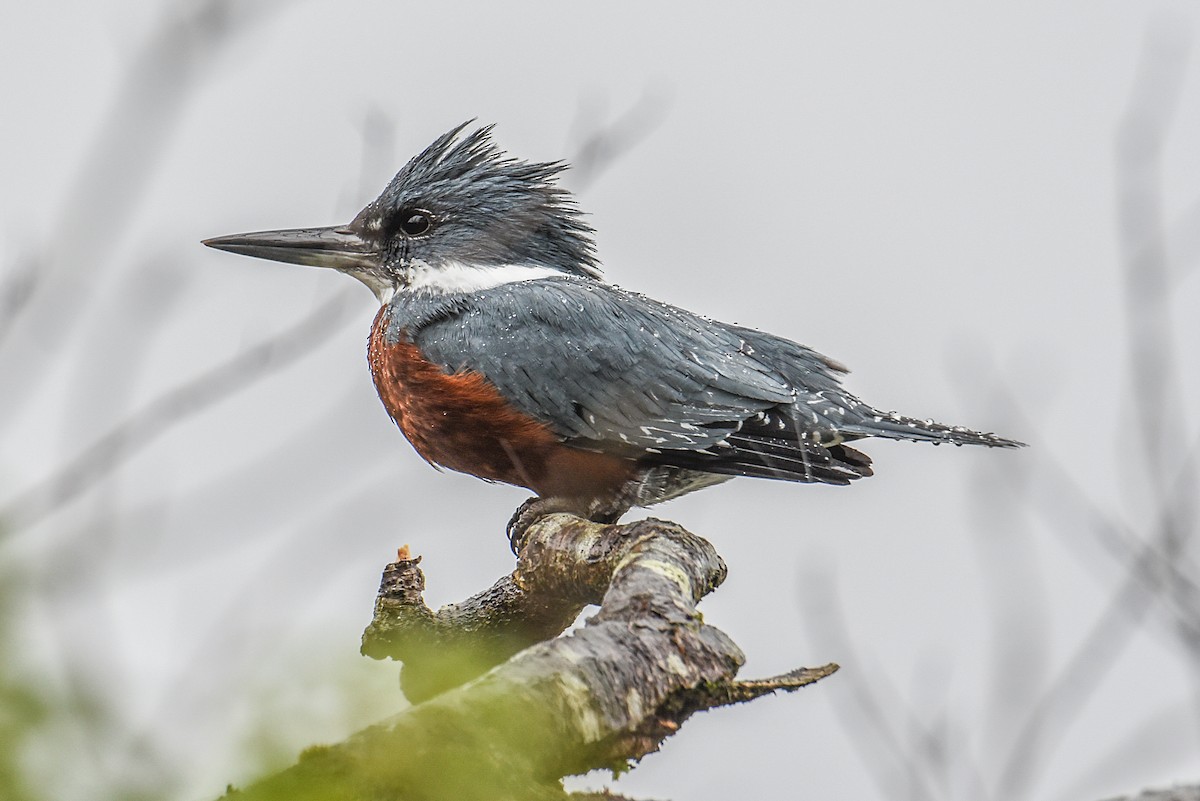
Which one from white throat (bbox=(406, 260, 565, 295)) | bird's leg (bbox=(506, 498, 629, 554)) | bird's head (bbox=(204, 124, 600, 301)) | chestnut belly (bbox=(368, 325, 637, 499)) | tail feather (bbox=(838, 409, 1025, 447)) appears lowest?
tail feather (bbox=(838, 409, 1025, 447))

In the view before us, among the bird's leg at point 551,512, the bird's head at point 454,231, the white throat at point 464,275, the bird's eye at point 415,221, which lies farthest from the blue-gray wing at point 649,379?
the bird's eye at point 415,221

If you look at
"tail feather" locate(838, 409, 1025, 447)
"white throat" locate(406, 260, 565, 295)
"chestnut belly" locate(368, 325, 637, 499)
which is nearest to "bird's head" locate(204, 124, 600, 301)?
"white throat" locate(406, 260, 565, 295)

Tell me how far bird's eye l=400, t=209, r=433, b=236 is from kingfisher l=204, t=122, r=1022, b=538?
25 centimetres

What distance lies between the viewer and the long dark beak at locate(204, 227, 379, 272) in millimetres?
4336

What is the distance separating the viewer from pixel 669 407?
3.59m

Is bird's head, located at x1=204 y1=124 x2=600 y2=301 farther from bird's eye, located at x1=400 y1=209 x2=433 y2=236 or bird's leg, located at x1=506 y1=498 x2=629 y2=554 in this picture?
bird's leg, located at x1=506 y1=498 x2=629 y2=554

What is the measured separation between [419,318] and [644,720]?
2.35m

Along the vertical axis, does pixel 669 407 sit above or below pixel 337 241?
below

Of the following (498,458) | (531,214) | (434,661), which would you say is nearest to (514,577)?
(498,458)

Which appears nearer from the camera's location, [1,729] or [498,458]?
[1,729]

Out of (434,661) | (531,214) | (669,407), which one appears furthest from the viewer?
(531,214)

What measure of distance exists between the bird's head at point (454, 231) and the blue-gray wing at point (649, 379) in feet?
1.35

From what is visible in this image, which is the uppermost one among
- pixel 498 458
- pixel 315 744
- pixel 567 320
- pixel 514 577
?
pixel 567 320

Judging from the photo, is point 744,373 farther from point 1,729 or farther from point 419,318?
point 1,729
